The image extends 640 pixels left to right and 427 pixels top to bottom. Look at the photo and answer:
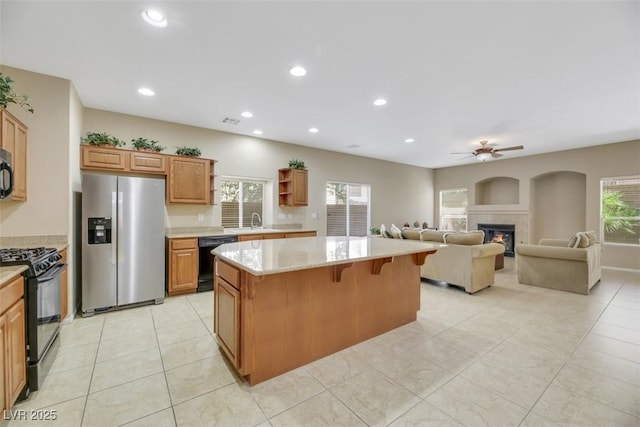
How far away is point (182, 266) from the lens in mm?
4082

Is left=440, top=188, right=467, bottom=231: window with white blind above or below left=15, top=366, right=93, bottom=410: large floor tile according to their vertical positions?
above

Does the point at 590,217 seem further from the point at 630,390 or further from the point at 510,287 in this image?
the point at 630,390

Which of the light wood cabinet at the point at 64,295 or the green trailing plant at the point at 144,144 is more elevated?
the green trailing plant at the point at 144,144

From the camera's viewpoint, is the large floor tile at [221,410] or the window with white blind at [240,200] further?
the window with white blind at [240,200]

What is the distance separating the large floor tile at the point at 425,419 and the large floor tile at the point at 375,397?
0.04 metres

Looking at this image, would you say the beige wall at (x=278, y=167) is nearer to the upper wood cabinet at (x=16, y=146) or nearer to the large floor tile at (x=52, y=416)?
the upper wood cabinet at (x=16, y=146)

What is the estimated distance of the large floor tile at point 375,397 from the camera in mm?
1722

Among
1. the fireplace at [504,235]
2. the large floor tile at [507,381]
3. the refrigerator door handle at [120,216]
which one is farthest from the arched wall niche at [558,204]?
the refrigerator door handle at [120,216]

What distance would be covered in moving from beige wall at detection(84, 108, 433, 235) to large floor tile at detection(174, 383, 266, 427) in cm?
337

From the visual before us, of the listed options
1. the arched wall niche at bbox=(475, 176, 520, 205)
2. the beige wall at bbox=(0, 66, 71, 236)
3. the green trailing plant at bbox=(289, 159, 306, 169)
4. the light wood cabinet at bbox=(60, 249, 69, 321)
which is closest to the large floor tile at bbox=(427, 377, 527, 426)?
the light wood cabinet at bbox=(60, 249, 69, 321)

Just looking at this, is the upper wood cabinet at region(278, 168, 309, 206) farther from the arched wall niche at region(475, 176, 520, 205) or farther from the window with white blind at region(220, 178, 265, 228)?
the arched wall niche at region(475, 176, 520, 205)

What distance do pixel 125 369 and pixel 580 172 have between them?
9.11 metres

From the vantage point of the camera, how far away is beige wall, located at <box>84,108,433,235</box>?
4359 millimetres

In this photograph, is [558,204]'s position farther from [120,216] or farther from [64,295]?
[64,295]
